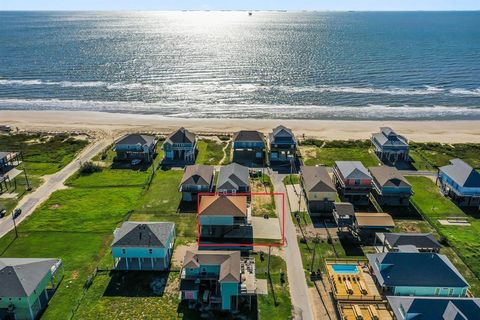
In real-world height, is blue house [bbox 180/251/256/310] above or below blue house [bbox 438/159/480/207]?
below

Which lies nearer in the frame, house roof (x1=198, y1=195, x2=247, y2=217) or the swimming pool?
the swimming pool

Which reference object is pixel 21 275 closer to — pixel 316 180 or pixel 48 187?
pixel 48 187

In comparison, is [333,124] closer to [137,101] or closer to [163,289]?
[137,101]

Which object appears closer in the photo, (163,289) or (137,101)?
(163,289)

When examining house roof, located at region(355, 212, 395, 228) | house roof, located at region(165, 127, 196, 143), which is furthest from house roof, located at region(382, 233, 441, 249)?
house roof, located at region(165, 127, 196, 143)

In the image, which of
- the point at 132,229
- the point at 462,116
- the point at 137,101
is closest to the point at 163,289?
the point at 132,229

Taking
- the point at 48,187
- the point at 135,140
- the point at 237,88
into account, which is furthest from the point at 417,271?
the point at 237,88

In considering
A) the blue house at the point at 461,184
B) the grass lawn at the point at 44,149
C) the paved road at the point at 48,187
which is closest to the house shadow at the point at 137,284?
the paved road at the point at 48,187

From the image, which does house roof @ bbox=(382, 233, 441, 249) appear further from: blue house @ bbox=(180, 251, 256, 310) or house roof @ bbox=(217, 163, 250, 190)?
house roof @ bbox=(217, 163, 250, 190)
